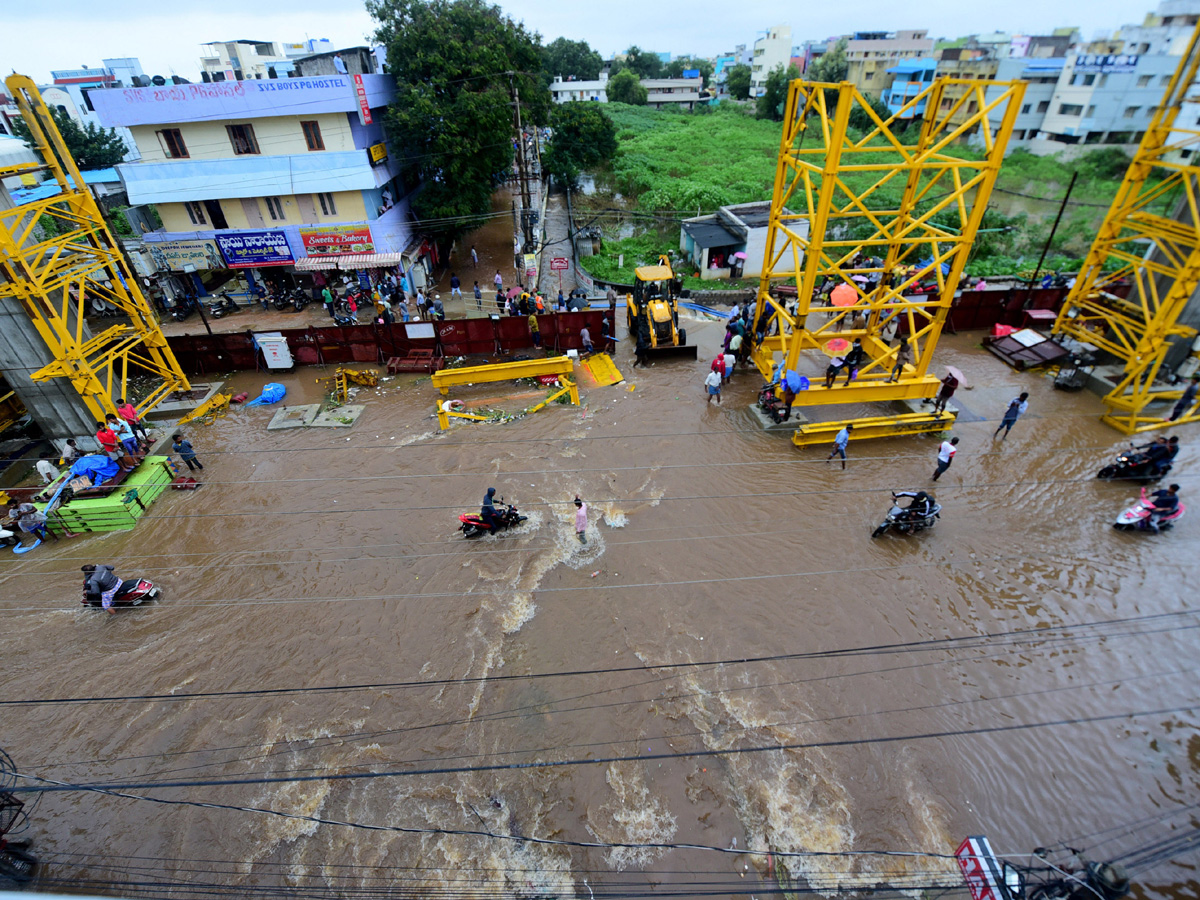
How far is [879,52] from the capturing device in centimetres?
7381

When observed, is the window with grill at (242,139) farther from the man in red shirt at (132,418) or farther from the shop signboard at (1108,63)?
the shop signboard at (1108,63)

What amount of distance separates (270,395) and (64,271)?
5.42 m

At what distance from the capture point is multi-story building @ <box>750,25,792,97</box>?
295 feet

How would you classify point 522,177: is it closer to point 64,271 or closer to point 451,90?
point 451,90

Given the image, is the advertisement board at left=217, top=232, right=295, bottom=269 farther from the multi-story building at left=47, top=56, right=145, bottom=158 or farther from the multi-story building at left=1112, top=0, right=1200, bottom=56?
the multi-story building at left=1112, top=0, right=1200, bottom=56

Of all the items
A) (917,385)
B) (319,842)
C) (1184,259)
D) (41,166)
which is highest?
(41,166)

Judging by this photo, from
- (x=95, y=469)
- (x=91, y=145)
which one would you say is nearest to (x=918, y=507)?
(x=95, y=469)

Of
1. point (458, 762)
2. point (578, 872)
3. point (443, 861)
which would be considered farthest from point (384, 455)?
point (578, 872)

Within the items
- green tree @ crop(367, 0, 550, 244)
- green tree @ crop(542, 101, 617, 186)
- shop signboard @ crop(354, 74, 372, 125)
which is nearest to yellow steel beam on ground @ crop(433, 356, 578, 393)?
green tree @ crop(367, 0, 550, 244)

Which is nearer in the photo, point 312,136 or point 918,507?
point 918,507

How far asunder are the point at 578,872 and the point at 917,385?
14040mm

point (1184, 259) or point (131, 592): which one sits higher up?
point (1184, 259)

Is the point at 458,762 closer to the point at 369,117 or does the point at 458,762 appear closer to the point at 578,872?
the point at 578,872

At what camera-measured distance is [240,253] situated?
2408 cm
